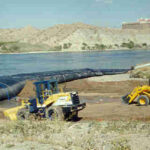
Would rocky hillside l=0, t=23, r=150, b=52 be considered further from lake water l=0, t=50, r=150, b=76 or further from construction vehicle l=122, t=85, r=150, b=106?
construction vehicle l=122, t=85, r=150, b=106

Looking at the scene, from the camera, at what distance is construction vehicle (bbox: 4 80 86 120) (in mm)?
12641

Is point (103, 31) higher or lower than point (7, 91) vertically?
higher

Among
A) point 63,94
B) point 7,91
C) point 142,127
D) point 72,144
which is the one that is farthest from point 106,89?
point 72,144

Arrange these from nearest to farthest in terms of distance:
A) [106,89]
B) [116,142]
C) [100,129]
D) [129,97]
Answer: [116,142] < [100,129] < [129,97] < [106,89]

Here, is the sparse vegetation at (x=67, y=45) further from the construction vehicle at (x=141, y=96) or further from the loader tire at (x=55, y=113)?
the loader tire at (x=55, y=113)

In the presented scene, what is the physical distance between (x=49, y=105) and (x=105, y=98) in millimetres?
9924

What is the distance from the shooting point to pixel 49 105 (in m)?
13.0

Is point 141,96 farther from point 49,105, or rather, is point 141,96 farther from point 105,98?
point 49,105

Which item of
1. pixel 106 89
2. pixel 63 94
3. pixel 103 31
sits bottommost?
pixel 106 89

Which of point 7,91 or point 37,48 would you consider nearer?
point 7,91

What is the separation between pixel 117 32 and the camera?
612ft

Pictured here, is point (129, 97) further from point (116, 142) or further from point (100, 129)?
point (116, 142)

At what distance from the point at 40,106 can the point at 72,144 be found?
18.3 feet

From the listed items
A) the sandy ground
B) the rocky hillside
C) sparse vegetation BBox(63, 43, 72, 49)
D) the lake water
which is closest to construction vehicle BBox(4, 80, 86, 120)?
the sandy ground
